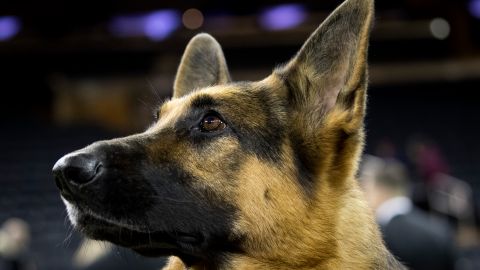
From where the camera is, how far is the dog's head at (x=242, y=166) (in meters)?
2.16

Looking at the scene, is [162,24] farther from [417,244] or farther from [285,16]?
[417,244]

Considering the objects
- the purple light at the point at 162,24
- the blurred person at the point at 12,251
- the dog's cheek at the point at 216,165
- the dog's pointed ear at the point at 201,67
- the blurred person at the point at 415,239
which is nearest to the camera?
the dog's cheek at the point at 216,165

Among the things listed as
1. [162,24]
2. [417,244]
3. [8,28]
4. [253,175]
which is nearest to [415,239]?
[417,244]

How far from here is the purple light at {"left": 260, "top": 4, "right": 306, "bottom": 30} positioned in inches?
589

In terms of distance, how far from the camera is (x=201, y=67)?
123 inches

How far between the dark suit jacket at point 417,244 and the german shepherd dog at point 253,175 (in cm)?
140

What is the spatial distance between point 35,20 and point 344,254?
43.0ft

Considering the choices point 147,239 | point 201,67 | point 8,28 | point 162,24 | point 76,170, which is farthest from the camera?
point 162,24

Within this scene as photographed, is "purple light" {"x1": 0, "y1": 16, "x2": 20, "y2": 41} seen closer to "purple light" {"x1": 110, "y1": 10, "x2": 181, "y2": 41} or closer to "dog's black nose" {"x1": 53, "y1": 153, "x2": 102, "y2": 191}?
"purple light" {"x1": 110, "y1": 10, "x2": 181, "y2": 41}

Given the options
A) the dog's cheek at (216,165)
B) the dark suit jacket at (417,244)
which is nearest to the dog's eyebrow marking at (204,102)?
the dog's cheek at (216,165)

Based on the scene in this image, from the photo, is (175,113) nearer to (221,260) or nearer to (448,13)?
(221,260)

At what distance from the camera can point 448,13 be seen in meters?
15.0

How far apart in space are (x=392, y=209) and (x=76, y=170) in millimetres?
2735

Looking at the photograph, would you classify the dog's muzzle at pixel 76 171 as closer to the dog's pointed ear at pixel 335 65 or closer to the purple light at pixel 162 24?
the dog's pointed ear at pixel 335 65
